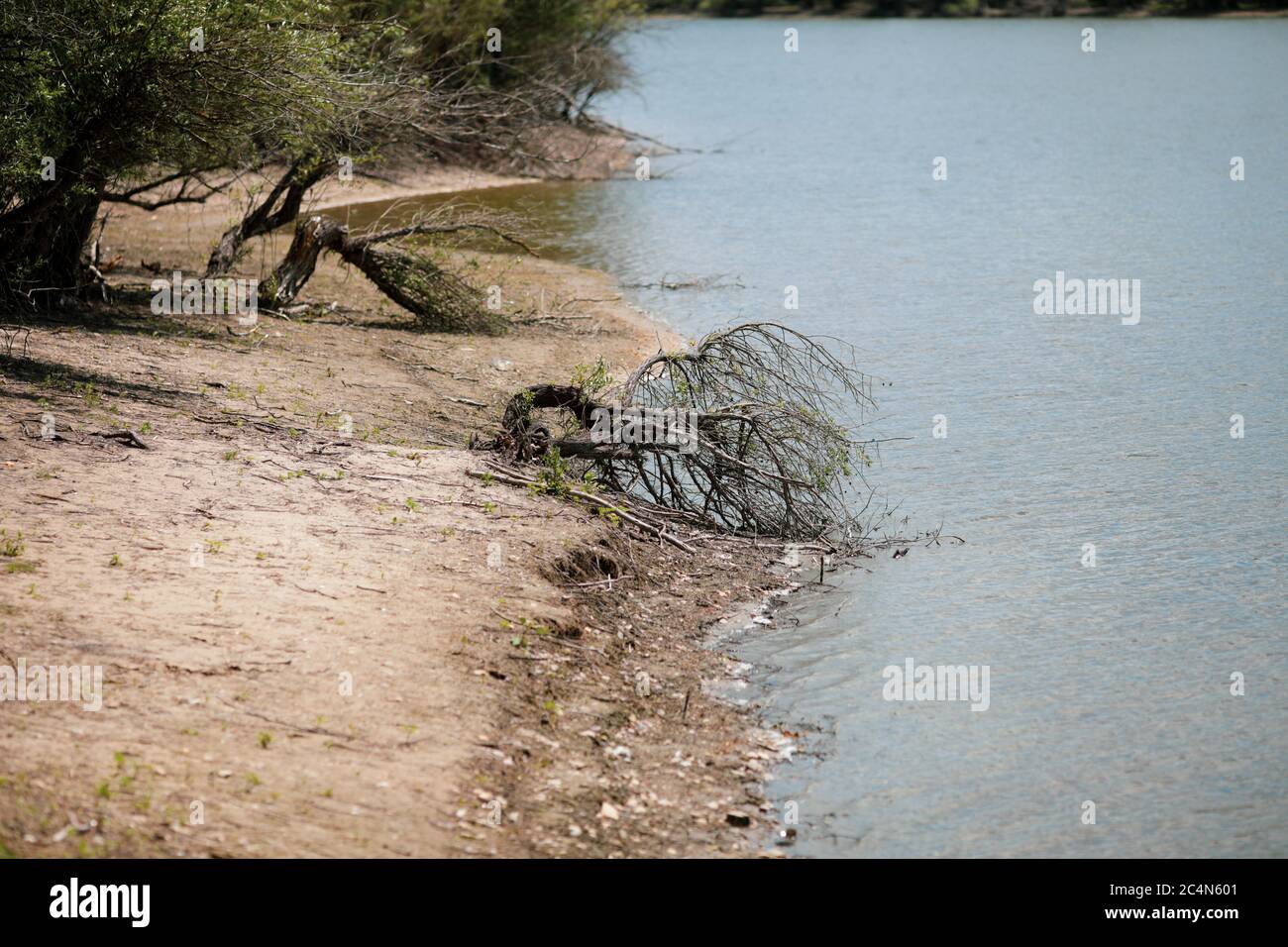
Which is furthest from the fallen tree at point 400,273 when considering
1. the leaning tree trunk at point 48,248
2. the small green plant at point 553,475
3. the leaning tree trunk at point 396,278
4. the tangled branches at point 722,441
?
the small green plant at point 553,475

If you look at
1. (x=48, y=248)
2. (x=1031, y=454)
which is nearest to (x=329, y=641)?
(x=1031, y=454)

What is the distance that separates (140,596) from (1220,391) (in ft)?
45.1

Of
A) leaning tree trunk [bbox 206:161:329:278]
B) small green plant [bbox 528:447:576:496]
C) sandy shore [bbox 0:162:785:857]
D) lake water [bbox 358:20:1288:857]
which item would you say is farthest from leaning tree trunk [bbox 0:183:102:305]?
lake water [bbox 358:20:1288:857]

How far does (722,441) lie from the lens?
1303 centimetres

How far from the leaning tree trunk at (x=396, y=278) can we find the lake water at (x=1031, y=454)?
12.4 ft

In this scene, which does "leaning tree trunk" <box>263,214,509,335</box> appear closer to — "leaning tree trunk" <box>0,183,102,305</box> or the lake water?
"leaning tree trunk" <box>0,183,102,305</box>

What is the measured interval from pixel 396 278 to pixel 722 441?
26.8 feet

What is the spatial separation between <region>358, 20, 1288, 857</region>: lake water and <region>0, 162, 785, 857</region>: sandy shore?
986 mm

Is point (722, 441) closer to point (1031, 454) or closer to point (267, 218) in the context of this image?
point (1031, 454)

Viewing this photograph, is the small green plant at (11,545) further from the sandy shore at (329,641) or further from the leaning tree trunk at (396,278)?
the leaning tree trunk at (396,278)

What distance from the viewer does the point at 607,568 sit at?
1162 cm

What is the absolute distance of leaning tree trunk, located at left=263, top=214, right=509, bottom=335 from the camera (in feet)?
63.6

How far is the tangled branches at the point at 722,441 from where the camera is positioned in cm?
1283
